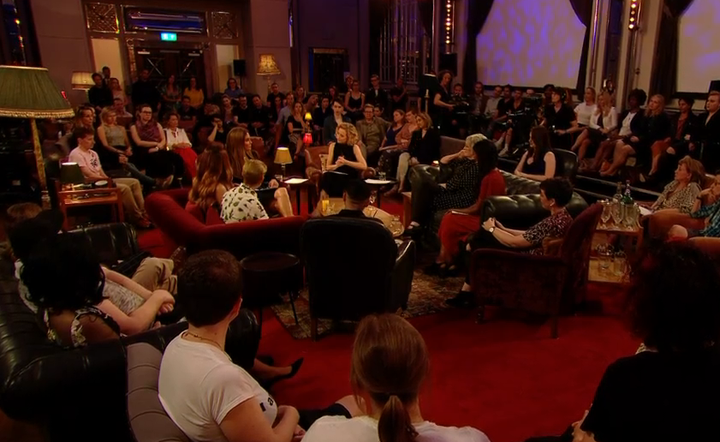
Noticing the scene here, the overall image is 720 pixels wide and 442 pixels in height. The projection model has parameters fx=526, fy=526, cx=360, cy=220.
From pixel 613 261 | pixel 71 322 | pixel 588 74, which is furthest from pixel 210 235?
pixel 588 74

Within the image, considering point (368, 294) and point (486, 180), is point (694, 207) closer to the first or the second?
point (486, 180)

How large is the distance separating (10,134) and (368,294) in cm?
712

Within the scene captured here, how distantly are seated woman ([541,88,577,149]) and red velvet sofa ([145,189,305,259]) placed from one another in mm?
5520

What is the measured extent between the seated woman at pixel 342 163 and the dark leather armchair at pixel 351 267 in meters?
2.66

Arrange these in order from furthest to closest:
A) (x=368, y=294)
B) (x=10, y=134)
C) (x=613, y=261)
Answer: (x=10, y=134) → (x=613, y=261) → (x=368, y=294)

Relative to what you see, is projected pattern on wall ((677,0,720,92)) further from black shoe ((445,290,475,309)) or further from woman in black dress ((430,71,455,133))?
black shoe ((445,290,475,309))

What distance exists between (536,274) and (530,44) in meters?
7.80

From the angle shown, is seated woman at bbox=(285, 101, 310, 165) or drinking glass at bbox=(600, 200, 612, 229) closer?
drinking glass at bbox=(600, 200, 612, 229)

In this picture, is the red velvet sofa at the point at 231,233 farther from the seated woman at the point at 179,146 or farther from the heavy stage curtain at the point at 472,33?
the heavy stage curtain at the point at 472,33

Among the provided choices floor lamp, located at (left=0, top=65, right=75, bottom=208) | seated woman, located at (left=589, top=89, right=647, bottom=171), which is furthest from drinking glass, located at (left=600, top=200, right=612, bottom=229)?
floor lamp, located at (left=0, top=65, right=75, bottom=208)

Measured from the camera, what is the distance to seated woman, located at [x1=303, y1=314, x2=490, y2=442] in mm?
1139

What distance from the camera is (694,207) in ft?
14.8

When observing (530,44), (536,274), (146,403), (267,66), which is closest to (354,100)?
(267,66)

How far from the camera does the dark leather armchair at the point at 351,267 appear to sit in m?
3.01
